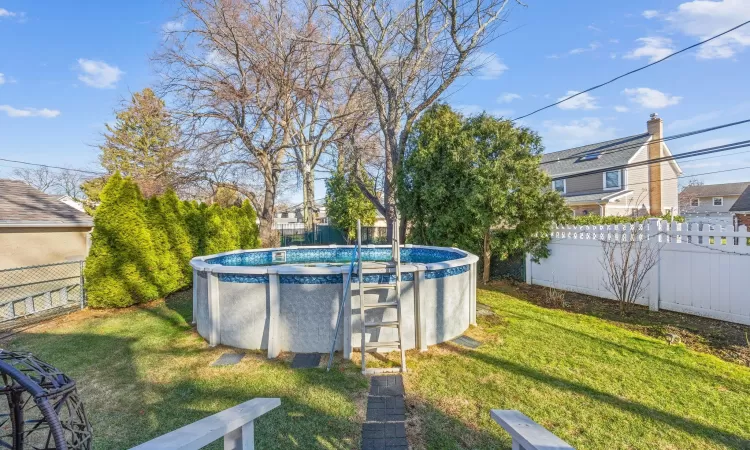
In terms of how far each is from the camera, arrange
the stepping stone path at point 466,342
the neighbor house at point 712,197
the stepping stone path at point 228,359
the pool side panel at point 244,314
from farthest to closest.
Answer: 1. the neighbor house at point 712,197
2. the stepping stone path at point 466,342
3. the pool side panel at point 244,314
4. the stepping stone path at point 228,359

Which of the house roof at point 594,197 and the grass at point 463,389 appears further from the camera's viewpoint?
the house roof at point 594,197

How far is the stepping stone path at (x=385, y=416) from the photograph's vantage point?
8.57 ft

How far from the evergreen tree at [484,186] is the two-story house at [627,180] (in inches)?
423

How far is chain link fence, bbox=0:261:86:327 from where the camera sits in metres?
6.87

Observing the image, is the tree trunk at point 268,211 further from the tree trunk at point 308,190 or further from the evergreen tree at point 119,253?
the evergreen tree at point 119,253

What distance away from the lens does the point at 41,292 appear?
8031 millimetres

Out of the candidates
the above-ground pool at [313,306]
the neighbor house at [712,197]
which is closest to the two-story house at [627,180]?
the above-ground pool at [313,306]

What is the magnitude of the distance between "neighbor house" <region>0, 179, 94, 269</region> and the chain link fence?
97cm

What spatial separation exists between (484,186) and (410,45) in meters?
6.23

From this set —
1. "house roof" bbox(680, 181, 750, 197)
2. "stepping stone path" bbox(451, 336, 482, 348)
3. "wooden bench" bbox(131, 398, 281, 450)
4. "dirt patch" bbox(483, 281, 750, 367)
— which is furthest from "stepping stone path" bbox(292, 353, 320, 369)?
"house roof" bbox(680, 181, 750, 197)

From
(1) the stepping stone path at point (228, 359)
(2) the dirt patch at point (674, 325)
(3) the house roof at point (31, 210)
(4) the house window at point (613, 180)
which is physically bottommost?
(1) the stepping stone path at point (228, 359)

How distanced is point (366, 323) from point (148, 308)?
5282mm

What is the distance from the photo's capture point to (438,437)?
2.66 meters

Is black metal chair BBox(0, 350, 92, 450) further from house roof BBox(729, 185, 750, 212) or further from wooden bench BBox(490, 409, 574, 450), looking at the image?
house roof BBox(729, 185, 750, 212)
